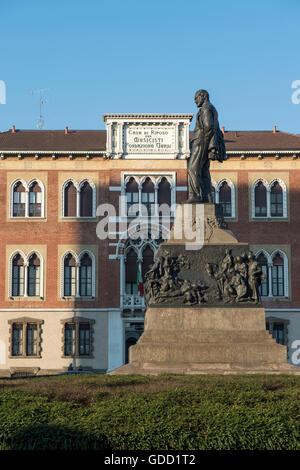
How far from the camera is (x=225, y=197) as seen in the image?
45875 millimetres

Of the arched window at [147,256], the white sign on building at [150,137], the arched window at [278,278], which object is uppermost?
the white sign on building at [150,137]

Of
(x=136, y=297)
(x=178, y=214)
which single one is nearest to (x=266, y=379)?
(x=178, y=214)

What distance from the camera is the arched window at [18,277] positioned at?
44625 mm

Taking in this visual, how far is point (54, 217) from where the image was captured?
45.4 m

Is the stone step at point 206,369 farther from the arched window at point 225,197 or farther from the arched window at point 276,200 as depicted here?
the arched window at point 276,200

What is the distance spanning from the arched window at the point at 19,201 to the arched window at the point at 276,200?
49.0ft

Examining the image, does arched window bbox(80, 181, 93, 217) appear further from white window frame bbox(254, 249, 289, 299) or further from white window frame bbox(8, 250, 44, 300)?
white window frame bbox(254, 249, 289, 299)

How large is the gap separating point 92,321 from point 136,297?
2898 millimetres

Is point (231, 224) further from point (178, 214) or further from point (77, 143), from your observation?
point (178, 214)

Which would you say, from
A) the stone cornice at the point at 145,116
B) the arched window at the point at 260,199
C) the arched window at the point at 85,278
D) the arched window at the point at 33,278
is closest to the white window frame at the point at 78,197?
the arched window at the point at 85,278

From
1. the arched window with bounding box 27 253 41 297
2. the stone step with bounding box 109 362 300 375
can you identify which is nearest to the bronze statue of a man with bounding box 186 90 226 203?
the stone step with bounding box 109 362 300 375

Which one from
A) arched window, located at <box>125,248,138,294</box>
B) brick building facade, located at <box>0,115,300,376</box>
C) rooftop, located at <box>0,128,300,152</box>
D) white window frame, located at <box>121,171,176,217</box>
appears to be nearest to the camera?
brick building facade, located at <box>0,115,300,376</box>

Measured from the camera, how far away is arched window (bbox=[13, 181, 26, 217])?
149 feet

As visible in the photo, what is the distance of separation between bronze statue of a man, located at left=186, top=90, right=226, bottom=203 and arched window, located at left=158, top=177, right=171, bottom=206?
26.4 m
